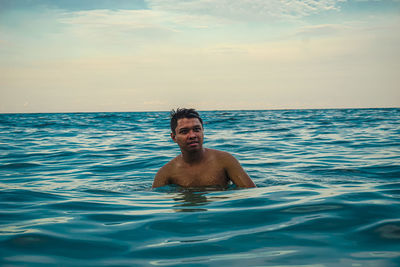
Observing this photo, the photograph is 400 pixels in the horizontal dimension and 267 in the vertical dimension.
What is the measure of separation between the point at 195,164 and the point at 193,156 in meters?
0.12

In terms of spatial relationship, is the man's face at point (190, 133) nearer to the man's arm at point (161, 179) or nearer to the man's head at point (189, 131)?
the man's head at point (189, 131)

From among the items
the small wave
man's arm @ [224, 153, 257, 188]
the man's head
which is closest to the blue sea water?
man's arm @ [224, 153, 257, 188]

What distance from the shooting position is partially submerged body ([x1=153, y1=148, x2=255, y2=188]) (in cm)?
521

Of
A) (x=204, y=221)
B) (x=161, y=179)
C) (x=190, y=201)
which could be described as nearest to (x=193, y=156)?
(x=161, y=179)

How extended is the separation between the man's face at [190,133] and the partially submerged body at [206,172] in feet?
0.95

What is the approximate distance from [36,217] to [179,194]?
5.59ft

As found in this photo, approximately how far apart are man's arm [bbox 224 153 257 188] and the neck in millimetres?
350

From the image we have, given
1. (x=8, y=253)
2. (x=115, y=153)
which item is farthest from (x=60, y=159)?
(x=8, y=253)

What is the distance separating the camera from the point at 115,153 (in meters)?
10.4

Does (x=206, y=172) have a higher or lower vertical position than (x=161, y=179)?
higher

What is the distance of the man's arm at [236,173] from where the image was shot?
199 inches

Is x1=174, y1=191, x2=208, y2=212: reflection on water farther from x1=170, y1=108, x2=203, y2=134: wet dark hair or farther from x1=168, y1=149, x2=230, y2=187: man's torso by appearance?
x1=170, y1=108, x2=203, y2=134: wet dark hair

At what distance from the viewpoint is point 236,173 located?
5156mm

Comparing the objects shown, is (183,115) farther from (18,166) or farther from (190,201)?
(18,166)
